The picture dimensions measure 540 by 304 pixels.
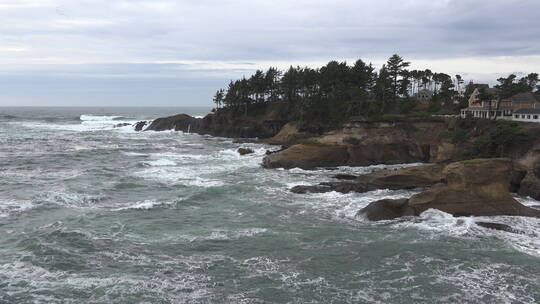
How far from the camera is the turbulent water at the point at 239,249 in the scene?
17.2 m

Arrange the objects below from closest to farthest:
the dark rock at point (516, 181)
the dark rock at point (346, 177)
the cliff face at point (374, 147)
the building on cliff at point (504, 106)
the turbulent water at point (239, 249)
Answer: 1. the turbulent water at point (239, 249)
2. the dark rock at point (516, 181)
3. the dark rock at point (346, 177)
4. the cliff face at point (374, 147)
5. the building on cliff at point (504, 106)

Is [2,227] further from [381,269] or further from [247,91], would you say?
[247,91]

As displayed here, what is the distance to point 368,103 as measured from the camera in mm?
73562

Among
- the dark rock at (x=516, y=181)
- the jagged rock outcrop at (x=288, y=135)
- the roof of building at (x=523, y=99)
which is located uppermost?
the roof of building at (x=523, y=99)

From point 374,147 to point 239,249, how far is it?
32.8 meters

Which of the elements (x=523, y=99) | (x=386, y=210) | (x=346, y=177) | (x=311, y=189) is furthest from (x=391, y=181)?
(x=523, y=99)

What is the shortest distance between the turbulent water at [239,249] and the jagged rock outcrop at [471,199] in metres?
0.84

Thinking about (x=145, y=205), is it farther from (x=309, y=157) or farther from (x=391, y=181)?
(x=309, y=157)

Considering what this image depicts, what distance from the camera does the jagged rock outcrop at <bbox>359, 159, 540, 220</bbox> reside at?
88.9ft

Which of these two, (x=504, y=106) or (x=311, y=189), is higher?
(x=504, y=106)

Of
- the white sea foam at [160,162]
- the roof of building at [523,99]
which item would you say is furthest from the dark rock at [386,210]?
the roof of building at [523,99]

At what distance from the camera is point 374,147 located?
169 feet

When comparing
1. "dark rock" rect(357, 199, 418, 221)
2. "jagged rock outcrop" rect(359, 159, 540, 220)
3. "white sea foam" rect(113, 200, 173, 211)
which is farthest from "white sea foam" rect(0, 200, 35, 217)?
"jagged rock outcrop" rect(359, 159, 540, 220)

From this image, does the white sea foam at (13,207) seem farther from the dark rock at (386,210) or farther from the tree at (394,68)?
the tree at (394,68)
